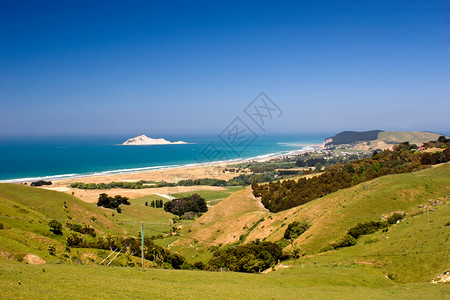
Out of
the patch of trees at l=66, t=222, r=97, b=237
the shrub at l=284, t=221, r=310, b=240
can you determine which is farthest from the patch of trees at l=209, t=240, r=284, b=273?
the patch of trees at l=66, t=222, r=97, b=237

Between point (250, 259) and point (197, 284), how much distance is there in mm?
9301

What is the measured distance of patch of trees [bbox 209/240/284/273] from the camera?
2448cm

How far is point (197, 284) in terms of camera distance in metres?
16.3

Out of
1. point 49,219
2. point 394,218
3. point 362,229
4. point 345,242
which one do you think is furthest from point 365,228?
Result: point 49,219

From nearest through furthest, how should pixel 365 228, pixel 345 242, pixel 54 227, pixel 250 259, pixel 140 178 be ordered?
pixel 250 259 < pixel 345 242 < pixel 54 227 < pixel 365 228 < pixel 140 178

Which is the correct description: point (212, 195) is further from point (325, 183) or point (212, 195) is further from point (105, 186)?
point (105, 186)

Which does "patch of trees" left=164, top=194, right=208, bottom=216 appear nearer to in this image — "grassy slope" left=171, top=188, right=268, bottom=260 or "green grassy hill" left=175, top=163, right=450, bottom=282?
"grassy slope" left=171, top=188, right=268, bottom=260

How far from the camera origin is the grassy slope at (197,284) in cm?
1202

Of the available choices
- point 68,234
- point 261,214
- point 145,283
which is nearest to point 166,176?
point 261,214

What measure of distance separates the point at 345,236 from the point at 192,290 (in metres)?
17.8

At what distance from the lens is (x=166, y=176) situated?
11156 cm

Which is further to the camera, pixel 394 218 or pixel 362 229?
pixel 394 218

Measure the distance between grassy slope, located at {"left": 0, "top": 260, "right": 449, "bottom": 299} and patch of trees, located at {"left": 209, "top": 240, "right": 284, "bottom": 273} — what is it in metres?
3.07

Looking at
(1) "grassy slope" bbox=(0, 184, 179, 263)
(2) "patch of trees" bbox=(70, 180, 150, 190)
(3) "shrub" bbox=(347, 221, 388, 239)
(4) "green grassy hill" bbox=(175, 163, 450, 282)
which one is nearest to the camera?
(4) "green grassy hill" bbox=(175, 163, 450, 282)
